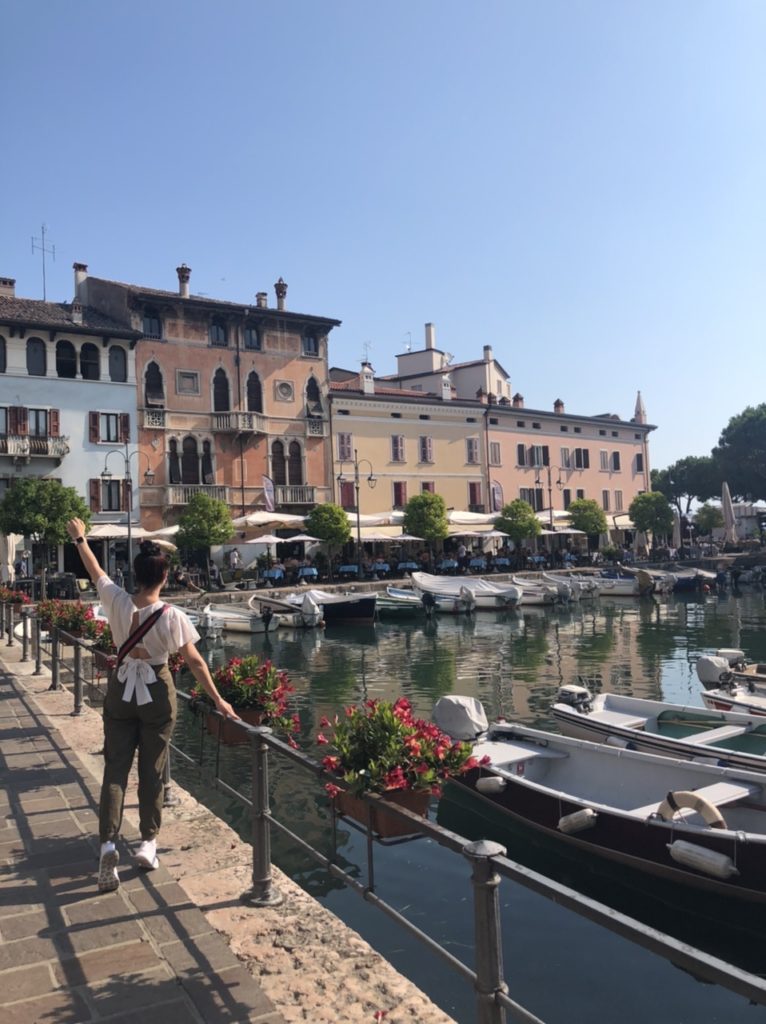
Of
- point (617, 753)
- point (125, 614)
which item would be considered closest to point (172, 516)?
point (617, 753)

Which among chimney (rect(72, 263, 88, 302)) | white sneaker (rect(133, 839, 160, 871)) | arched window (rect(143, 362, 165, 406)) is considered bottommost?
white sneaker (rect(133, 839, 160, 871))

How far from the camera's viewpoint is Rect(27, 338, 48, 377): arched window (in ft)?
126

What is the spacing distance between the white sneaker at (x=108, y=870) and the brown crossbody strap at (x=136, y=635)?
104cm

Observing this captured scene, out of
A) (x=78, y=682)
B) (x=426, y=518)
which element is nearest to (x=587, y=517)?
(x=426, y=518)

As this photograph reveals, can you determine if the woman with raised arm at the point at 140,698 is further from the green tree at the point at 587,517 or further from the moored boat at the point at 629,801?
the green tree at the point at 587,517

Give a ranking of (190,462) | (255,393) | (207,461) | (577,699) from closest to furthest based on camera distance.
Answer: (577,699)
(190,462)
(207,461)
(255,393)

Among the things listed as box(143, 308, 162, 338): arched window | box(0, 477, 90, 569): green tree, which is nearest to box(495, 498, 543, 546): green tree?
box(143, 308, 162, 338): arched window

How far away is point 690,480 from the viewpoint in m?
82.6

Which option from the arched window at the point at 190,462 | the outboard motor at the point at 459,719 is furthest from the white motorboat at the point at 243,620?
the outboard motor at the point at 459,719

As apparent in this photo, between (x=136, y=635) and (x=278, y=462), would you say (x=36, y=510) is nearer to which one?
(x=278, y=462)

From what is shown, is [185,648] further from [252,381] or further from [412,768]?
[252,381]

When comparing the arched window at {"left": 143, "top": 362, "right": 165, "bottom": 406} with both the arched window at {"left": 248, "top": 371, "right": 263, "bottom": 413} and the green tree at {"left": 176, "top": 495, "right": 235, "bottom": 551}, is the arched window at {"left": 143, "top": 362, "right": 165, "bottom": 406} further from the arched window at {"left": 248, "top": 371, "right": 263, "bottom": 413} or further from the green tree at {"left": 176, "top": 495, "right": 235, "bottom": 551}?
the green tree at {"left": 176, "top": 495, "right": 235, "bottom": 551}

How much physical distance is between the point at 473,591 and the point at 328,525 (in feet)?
26.5

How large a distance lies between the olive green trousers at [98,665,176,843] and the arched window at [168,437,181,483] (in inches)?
1515
